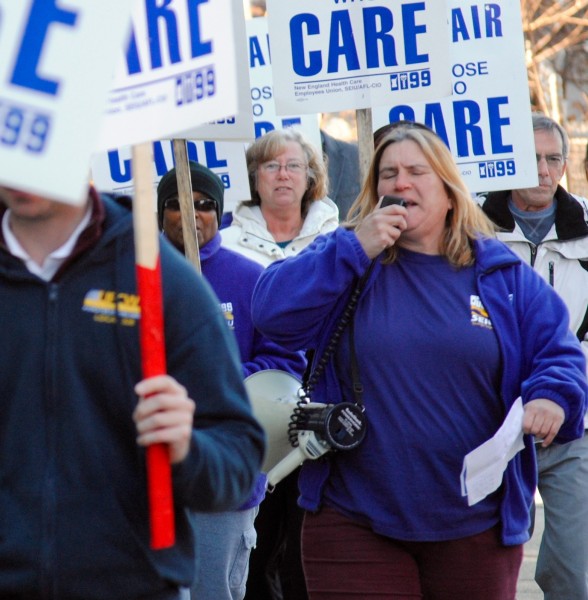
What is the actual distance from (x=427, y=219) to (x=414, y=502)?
0.89 metres

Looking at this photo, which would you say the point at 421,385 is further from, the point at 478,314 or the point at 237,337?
the point at 237,337

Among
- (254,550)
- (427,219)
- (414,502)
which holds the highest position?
(427,219)

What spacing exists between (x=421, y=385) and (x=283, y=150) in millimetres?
3014

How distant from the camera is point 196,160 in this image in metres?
7.48

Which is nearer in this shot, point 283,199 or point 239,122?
point 239,122

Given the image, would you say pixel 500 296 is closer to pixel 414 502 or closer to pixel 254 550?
pixel 414 502

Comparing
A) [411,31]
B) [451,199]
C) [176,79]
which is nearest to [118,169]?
[411,31]

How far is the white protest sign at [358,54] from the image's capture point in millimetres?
6465

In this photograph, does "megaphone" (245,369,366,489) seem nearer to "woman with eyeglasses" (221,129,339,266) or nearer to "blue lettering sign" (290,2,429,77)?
"blue lettering sign" (290,2,429,77)

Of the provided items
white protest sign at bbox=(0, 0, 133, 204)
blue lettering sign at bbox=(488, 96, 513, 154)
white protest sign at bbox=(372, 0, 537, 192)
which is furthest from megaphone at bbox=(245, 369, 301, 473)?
blue lettering sign at bbox=(488, 96, 513, 154)

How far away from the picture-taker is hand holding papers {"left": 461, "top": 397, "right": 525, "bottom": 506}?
4.42 metres

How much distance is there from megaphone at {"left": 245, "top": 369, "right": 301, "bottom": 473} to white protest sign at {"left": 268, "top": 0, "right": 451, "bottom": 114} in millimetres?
1553

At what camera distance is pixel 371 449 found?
458 centimetres

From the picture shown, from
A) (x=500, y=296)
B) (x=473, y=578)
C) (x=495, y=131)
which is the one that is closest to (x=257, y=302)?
(x=500, y=296)
